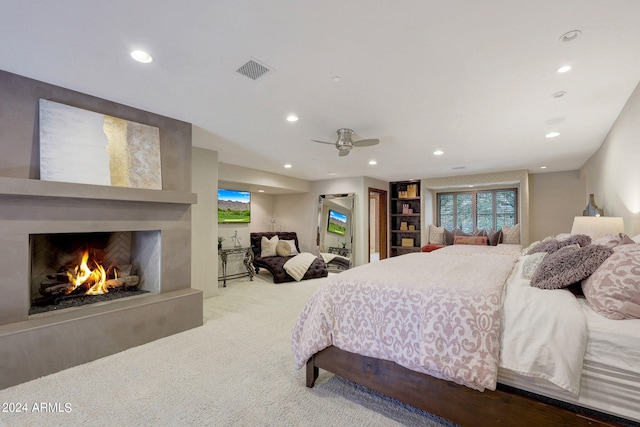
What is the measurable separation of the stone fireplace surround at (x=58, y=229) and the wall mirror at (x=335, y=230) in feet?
13.9

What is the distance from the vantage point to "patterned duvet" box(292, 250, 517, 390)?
1.45 meters

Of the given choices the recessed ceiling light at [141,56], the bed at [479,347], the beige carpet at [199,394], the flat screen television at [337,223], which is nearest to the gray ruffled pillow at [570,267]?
the bed at [479,347]

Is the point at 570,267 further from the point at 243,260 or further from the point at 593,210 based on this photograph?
the point at 243,260

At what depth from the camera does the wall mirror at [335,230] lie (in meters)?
6.80

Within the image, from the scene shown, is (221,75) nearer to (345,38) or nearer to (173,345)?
(345,38)

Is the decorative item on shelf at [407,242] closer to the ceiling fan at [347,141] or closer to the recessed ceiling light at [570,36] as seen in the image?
the ceiling fan at [347,141]

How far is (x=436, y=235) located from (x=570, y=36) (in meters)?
5.62

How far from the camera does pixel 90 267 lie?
310 cm

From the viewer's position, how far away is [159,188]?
9.79ft

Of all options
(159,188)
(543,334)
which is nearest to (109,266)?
(159,188)

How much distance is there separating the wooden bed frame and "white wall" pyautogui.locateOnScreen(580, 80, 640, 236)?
2218 millimetres

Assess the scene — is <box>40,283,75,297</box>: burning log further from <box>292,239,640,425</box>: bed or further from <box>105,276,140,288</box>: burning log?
<box>292,239,640,425</box>: bed

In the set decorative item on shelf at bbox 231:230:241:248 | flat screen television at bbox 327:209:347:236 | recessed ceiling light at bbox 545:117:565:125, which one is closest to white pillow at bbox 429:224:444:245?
flat screen television at bbox 327:209:347:236

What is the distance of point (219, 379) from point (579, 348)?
89.0 inches
